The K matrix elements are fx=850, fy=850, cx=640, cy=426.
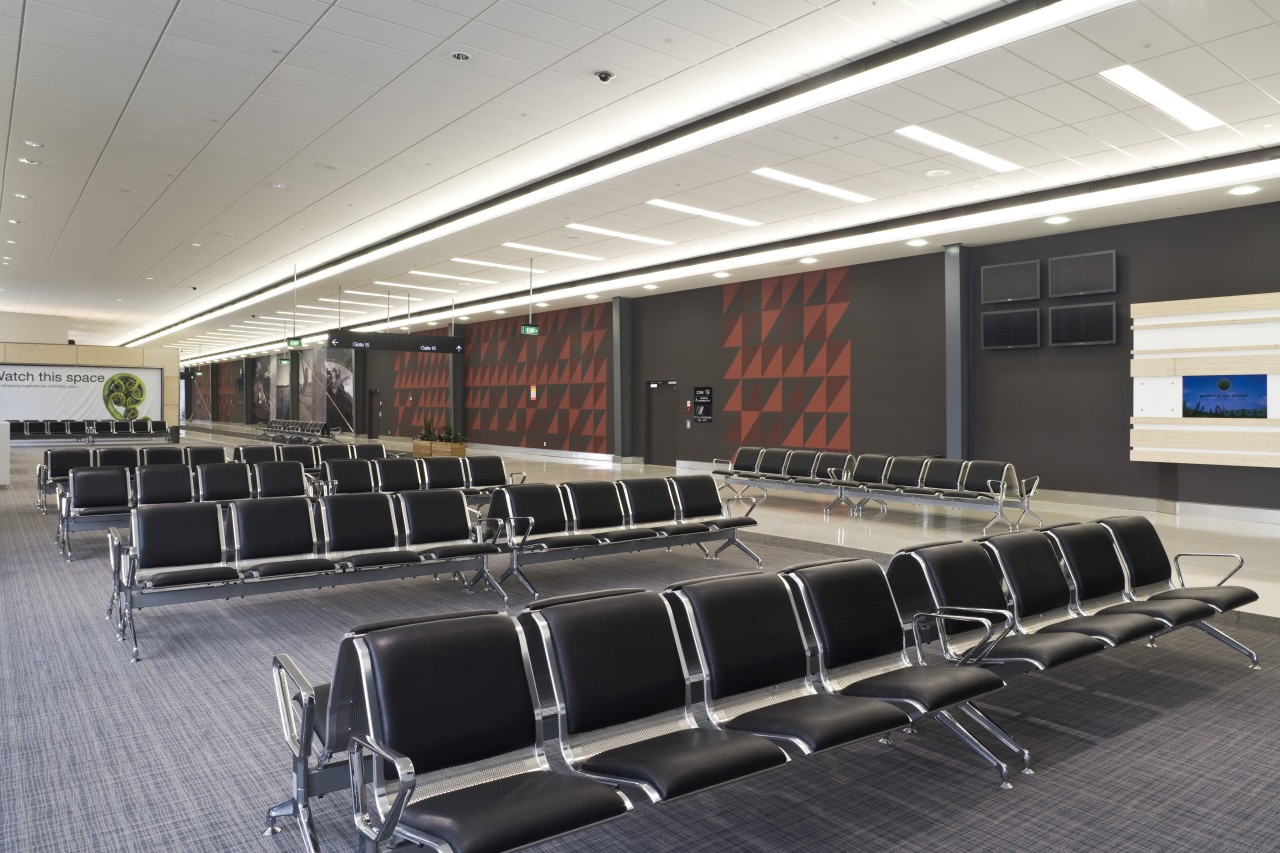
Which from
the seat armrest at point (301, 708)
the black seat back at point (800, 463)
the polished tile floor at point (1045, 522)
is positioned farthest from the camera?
the black seat back at point (800, 463)

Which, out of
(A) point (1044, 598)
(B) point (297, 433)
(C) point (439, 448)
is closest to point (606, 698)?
(A) point (1044, 598)

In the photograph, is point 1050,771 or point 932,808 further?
point 1050,771

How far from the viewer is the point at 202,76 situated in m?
7.19

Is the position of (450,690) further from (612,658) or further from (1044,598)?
(1044,598)

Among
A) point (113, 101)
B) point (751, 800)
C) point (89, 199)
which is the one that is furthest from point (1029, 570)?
point (89, 199)

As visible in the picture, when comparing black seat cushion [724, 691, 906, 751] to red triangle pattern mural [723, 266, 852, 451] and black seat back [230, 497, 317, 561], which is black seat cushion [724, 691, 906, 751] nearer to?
black seat back [230, 497, 317, 561]

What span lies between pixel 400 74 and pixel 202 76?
1.70 m

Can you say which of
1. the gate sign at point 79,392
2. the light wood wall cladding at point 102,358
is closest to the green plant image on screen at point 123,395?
the gate sign at point 79,392

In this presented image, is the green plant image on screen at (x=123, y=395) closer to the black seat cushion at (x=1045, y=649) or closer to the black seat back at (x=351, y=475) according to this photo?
the black seat back at (x=351, y=475)

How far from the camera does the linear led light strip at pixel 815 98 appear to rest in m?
5.70

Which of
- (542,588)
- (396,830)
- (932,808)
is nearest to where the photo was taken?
(396,830)

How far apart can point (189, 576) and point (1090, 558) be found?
5084 mm

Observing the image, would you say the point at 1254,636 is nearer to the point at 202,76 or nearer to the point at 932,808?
the point at 932,808

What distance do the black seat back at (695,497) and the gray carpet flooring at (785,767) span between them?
10.7ft
